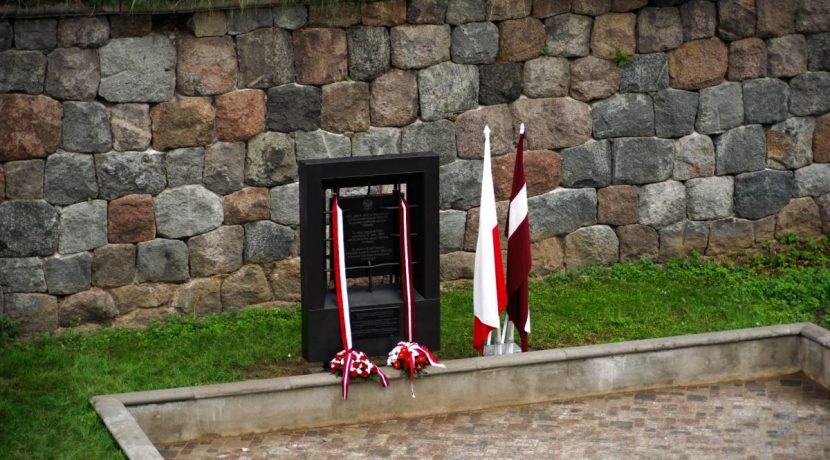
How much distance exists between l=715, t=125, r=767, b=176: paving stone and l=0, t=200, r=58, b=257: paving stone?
564 cm

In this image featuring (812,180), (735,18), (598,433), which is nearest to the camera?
(598,433)

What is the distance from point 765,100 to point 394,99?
3.36 meters

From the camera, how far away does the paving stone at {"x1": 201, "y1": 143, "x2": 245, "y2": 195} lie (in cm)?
1187

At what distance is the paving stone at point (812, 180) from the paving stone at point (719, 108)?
0.86 meters

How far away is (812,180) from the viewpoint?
536 inches

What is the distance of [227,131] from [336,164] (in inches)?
64.5

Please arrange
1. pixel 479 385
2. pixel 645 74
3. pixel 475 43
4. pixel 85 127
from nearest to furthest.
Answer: pixel 479 385, pixel 85 127, pixel 475 43, pixel 645 74

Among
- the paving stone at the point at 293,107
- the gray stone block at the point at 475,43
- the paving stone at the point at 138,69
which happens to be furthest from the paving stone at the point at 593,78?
the paving stone at the point at 138,69

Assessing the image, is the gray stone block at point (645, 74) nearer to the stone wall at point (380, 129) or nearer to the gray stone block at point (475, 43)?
the stone wall at point (380, 129)

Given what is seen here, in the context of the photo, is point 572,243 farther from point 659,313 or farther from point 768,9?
point 768,9

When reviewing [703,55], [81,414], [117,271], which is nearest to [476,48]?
[703,55]

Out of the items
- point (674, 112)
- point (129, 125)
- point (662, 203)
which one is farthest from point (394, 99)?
point (662, 203)

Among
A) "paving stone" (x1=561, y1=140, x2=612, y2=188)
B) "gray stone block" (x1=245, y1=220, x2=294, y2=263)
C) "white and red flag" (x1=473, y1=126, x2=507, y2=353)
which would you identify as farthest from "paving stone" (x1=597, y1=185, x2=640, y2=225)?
"gray stone block" (x1=245, y1=220, x2=294, y2=263)

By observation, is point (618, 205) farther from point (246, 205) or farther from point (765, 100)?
point (246, 205)
